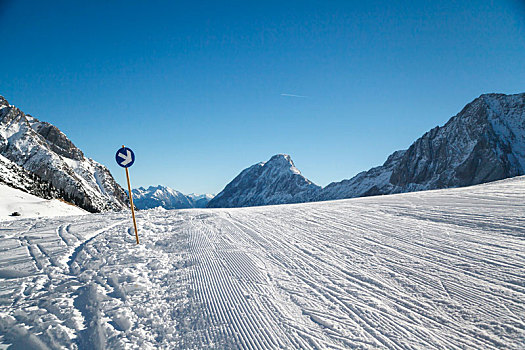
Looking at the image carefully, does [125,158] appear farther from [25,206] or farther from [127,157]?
[25,206]

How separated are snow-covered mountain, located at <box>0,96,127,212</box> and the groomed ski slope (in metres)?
101

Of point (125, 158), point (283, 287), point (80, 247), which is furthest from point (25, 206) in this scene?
point (283, 287)

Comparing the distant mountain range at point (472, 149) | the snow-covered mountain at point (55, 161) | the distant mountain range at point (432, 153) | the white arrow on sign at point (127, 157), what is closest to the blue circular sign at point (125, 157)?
the white arrow on sign at point (127, 157)

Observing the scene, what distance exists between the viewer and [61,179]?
128000 mm

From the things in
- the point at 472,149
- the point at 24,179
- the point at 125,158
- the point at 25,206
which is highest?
the point at 472,149

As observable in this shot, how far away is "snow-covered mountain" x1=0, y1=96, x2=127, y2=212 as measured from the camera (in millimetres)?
125500

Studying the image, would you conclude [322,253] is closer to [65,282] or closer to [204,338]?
[204,338]

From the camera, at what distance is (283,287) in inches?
190

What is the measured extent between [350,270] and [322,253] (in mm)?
1239

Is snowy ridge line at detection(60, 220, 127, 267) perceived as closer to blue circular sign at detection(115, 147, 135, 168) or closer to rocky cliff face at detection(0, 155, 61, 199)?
blue circular sign at detection(115, 147, 135, 168)

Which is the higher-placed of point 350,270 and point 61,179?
point 61,179

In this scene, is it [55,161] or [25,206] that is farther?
[55,161]

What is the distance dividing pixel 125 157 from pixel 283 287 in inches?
262

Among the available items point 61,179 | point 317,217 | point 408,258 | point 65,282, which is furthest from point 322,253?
point 61,179
